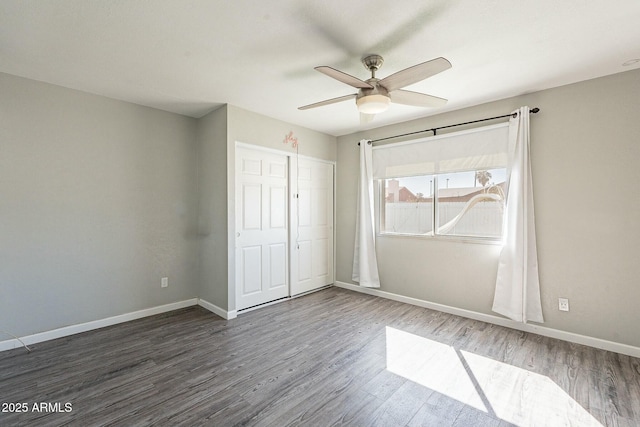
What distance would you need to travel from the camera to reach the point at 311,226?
4.52 m

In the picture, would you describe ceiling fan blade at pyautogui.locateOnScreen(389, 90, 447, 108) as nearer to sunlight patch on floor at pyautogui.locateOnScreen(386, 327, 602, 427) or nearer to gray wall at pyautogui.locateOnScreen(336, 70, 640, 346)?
gray wall at pyautogui.locateOnScreen(336, 70, 640, 346)

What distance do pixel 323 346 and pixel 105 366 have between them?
1883 millimetres

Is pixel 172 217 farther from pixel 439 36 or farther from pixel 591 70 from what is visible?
pixel 591 70

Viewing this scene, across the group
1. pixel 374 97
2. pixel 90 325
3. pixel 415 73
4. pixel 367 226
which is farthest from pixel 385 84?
pixel 90 325

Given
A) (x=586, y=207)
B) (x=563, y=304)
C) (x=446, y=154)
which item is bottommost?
(x=563, y=304)

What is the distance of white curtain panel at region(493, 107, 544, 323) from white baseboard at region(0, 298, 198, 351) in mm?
3995

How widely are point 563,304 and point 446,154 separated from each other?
2036 millimetres

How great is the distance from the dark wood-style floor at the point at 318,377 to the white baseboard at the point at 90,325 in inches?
3.8

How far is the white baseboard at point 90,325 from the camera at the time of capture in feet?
8.73

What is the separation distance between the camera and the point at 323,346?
273 centimetres

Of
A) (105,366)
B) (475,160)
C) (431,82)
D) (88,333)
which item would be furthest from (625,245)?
(88,333)

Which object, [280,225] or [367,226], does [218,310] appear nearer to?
[280,225]

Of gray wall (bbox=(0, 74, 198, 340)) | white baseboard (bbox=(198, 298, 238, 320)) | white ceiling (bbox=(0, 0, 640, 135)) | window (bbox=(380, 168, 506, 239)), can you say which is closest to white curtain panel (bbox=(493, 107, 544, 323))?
window (bbox=(380, 168, 506, 239))

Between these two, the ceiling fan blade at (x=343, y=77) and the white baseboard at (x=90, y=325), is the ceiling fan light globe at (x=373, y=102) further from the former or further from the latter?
the white baseboard at (x=90, y=325)
